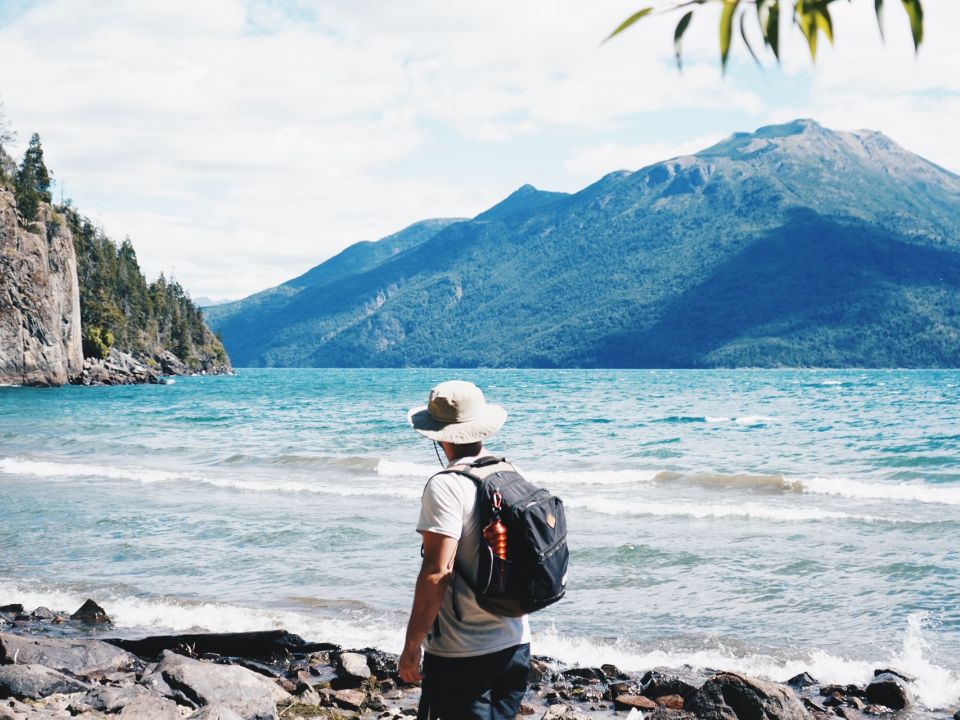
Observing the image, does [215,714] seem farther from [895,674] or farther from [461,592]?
[895,674]

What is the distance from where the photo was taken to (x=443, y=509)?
349 centimetres

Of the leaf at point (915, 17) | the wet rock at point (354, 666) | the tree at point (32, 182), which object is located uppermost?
the tree at point (32, 182)

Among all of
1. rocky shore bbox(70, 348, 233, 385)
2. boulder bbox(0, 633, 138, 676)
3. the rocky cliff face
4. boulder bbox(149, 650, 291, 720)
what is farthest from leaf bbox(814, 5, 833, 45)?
rocky shore bbox(70, 348, 233, 385)

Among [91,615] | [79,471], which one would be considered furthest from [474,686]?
[79,471]

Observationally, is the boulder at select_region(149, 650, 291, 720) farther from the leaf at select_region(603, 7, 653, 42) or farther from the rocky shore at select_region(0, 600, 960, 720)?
the leaf at select_region(603, 7, 653, 42)

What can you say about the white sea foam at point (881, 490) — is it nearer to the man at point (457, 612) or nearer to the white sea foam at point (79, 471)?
the white sea foam at point (79, 471)

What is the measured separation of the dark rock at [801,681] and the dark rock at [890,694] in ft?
1.61

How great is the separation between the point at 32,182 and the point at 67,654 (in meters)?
91.0

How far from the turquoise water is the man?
5.24 meters

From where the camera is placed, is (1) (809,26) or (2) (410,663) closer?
(1) (809,26)

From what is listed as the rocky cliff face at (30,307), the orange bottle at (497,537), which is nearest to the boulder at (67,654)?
the orange bottle at (497,537)

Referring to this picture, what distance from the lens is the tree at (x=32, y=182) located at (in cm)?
8238

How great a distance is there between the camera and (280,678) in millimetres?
7871

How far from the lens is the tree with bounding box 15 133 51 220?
82375 mm
